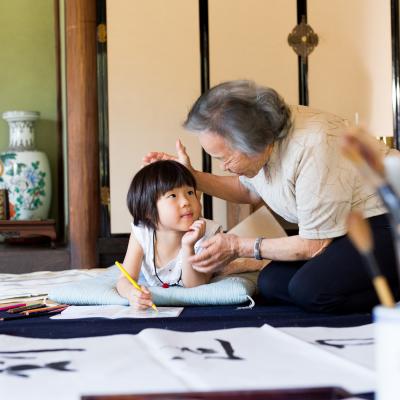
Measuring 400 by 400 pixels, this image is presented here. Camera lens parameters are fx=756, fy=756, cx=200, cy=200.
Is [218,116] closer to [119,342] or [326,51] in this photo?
[119,342]

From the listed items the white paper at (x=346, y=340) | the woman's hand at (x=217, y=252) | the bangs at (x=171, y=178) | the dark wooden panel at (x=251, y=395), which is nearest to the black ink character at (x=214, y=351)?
the white paper at (x=346, y=340)

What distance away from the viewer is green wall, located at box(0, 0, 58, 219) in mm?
4965

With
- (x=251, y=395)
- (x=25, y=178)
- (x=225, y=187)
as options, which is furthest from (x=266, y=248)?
(x=25, y=178)

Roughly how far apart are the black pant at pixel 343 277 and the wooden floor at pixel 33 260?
83.1 inches

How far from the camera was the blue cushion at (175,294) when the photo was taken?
2225 millimetres

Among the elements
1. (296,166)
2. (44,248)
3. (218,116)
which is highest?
(218,116)

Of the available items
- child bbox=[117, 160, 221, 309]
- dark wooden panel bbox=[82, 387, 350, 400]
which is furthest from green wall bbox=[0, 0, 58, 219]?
dark wooden panel bbox=[82, 387, 350, 400]

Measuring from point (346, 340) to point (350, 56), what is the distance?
113 inches

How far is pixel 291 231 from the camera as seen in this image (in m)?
4.11

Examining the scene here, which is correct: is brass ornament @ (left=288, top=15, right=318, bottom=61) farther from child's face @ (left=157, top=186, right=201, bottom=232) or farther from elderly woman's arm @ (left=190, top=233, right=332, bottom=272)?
elderly woman's arm @ (left=190, top=233, right=332, bottom=272)

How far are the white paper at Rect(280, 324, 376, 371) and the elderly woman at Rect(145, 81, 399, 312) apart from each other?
0.35 meters

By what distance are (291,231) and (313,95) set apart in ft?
2.45

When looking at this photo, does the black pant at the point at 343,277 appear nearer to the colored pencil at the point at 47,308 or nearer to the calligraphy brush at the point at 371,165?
the colored pencil at the point at 47,308

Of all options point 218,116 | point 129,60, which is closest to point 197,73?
point 129,60
